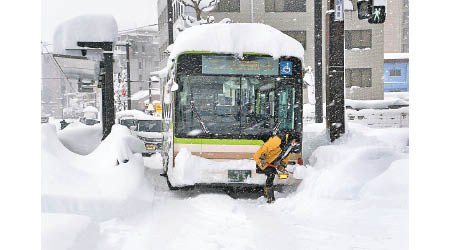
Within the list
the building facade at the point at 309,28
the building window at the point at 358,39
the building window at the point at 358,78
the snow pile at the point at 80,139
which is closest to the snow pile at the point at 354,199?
the snow pile at the point at 80,139

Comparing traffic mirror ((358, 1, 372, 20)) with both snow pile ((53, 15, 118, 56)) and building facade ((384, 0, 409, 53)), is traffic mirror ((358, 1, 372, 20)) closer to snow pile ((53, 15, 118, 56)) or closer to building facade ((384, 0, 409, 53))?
snow pile ((53, 15, 118, 56))

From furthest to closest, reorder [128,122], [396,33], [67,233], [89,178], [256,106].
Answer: [396,33]
[128,122]
[256,106]
[89,178]
[67,233]

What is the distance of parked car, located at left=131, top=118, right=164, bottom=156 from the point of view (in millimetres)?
18891

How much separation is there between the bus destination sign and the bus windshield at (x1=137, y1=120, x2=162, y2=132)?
1021 centimetres

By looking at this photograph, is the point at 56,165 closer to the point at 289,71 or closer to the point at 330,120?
the point at 289,71

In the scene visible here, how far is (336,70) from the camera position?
1177 cm

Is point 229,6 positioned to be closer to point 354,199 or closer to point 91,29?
point 91,29

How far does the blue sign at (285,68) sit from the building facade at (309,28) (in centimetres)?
2655

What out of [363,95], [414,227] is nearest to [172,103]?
[414,227]

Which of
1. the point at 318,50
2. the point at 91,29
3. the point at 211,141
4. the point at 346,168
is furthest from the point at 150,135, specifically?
the point at 346,168

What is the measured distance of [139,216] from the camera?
788cm

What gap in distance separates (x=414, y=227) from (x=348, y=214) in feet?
9.14

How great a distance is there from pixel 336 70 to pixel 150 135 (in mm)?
9490

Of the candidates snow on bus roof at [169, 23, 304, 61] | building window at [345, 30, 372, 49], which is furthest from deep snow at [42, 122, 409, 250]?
building window at [345, 30, 372, 49]
